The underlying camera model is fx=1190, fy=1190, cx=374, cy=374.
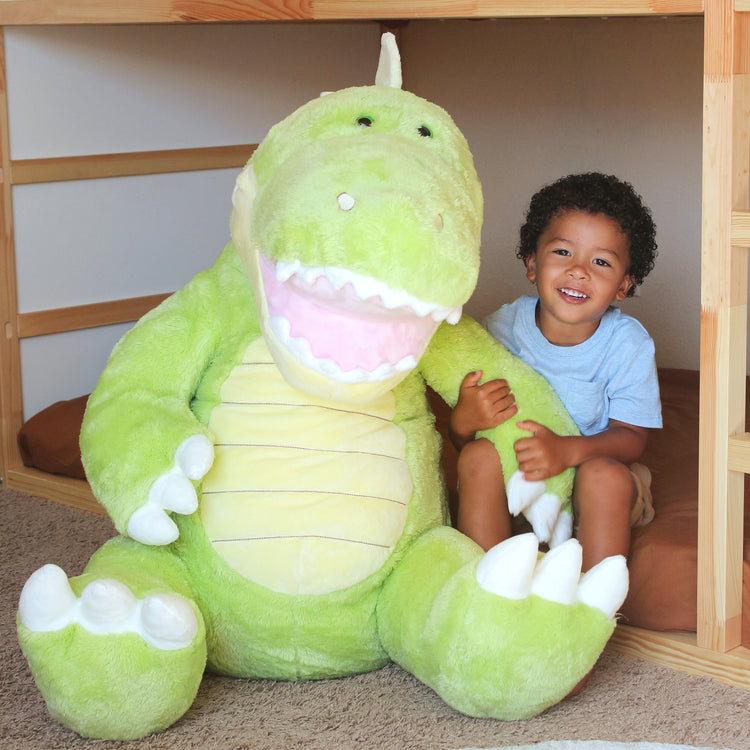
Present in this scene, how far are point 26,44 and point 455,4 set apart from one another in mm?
984

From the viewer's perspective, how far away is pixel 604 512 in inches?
52.6

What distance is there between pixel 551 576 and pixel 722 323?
12.3 inches

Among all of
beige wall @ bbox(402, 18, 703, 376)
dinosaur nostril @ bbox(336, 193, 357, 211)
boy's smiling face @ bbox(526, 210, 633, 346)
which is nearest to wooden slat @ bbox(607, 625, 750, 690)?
boy's smiling face @ bbox(526, 210, 633, 346)

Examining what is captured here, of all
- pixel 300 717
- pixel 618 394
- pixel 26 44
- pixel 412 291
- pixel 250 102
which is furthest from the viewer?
pixel 250 102

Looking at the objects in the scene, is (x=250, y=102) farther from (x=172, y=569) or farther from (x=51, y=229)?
(x=172, y=569)

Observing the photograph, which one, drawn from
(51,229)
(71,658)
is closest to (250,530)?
(71,658)

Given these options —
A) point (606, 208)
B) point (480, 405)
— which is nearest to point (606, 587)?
point (480, 405)

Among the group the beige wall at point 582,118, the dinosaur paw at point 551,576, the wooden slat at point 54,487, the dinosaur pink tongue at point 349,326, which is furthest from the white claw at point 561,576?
the beige wall at point 582,118

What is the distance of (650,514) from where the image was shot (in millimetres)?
1460

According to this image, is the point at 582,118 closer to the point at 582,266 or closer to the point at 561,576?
the point at 582,266

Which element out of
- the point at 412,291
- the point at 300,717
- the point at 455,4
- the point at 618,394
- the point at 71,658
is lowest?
the point at 300,717

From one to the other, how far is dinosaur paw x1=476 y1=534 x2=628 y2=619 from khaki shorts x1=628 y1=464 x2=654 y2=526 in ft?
0.85

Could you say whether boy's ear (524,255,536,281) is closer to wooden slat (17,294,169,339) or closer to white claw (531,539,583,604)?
white claw (531,539,583,604)

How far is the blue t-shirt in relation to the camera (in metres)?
1.44
